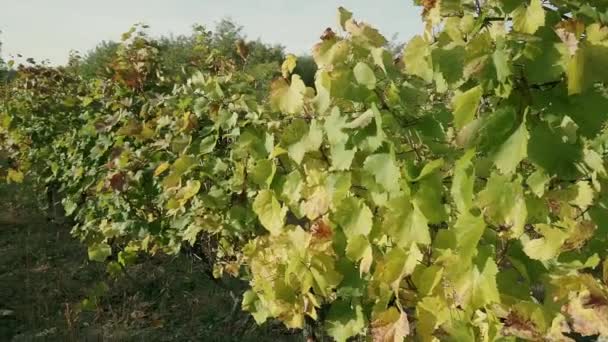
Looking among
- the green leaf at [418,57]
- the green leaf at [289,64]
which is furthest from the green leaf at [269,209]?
the green leaf at [418,57]

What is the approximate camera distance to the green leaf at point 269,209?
2160mm

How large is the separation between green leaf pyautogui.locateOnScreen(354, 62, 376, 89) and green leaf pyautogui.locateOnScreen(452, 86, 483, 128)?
32 centimetres

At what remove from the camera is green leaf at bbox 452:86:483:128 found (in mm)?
1327

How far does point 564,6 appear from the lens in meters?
1.39

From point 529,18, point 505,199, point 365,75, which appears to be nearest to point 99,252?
point 365,75

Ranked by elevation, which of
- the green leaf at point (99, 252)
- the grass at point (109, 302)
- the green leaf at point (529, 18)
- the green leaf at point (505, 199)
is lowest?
the grass at point (109, 302)

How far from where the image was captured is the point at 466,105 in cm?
135

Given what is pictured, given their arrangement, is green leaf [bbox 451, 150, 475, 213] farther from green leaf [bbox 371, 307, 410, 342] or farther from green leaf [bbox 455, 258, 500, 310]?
green leaf [bbox 371, 307, 410, 342]

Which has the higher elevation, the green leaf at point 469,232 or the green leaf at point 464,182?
the green leaf at point 464,182

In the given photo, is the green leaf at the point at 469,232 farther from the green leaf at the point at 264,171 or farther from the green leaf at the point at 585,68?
the green leaf at the point at 264,171

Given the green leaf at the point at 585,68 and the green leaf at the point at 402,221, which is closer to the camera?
the green leaf at the point at 585,68

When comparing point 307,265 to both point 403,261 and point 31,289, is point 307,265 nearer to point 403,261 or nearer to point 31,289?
point 403,261

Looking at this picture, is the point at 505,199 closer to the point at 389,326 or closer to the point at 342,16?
the point at 389,326

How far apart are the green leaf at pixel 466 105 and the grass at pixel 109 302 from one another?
3.39 metres
